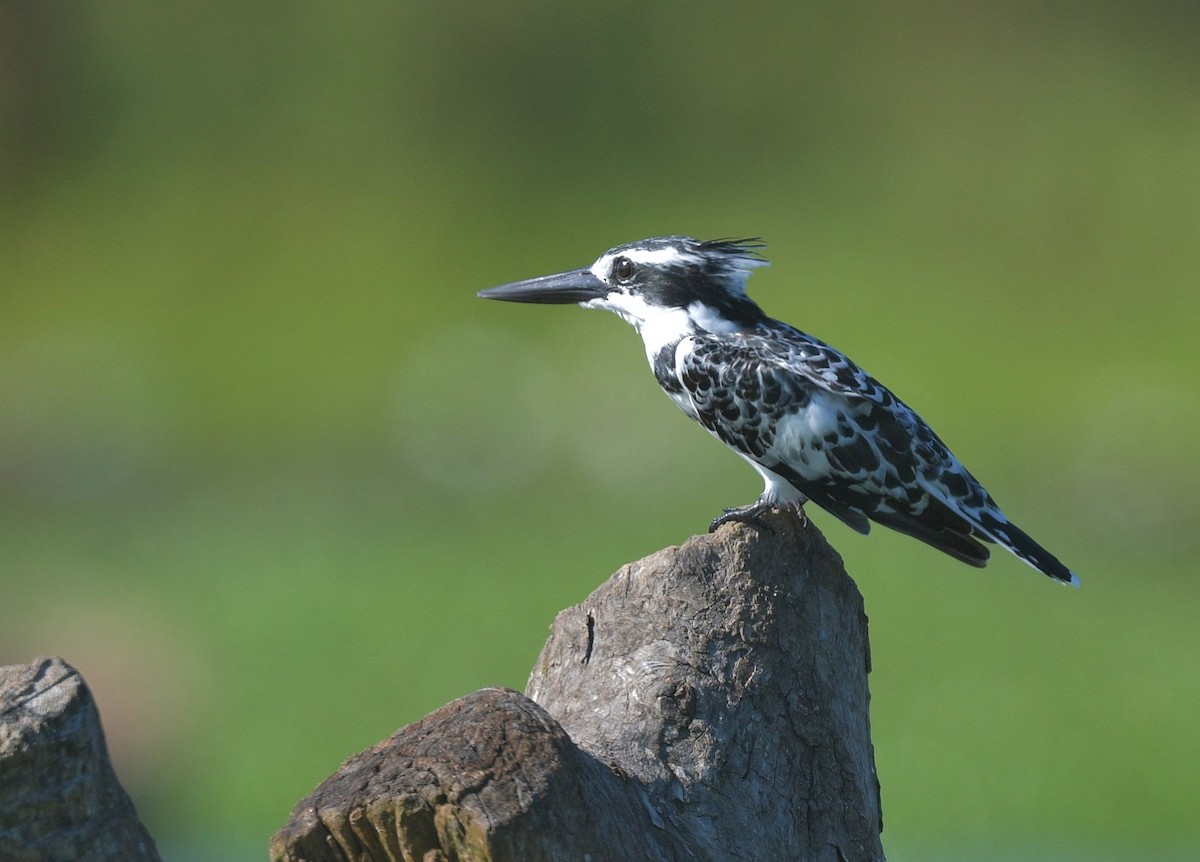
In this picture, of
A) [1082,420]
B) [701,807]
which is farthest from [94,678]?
[701,807]

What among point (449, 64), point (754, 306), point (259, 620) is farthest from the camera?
point (449, 64)

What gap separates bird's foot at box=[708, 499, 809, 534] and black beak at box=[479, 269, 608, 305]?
2.40 feet

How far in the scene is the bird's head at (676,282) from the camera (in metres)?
3.53

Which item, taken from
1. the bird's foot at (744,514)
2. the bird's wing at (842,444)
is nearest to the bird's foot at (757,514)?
the bird's foot at (744,514)

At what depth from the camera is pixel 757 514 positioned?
9.39 feet

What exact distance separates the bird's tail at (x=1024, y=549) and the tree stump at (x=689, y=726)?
0.70m

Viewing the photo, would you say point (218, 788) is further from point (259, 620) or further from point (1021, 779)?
point (1021, 779)

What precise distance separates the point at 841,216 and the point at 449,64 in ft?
9.98

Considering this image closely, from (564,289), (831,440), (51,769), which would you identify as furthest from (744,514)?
(51,769)

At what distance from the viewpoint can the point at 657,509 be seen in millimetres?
8023

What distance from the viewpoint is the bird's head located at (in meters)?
3.53

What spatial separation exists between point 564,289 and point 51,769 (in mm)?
2086

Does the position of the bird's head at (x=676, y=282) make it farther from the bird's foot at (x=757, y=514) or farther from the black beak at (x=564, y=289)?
the bird's foot at (x=757, y=514)

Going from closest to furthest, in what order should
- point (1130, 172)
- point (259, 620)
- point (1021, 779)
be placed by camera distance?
point (1021, 779), point (259, 620), point (1130, 172)
